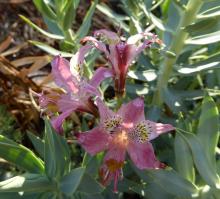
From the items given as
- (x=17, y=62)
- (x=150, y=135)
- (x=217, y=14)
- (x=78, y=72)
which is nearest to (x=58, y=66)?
(x=78, y=72)

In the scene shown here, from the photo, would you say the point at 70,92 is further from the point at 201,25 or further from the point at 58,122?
the point at 201,25

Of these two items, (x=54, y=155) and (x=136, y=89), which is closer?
(x=54, y=155)

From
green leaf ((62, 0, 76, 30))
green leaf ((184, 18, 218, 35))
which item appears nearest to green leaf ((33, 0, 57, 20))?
green leaf ((62, 0, 76, 30))

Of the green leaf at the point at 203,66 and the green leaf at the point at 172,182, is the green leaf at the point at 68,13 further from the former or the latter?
the green leaf at the point at 172,182

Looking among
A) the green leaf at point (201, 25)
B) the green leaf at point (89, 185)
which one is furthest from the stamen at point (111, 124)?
the green leaf at point (201, 25)

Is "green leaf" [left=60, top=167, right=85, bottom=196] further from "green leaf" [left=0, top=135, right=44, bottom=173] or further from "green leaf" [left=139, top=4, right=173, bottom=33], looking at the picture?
"green leaf" [left=139, top=4, right=173, bottom=33]

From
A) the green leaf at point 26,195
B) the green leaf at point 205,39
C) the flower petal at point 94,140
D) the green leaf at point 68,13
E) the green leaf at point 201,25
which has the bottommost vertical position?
the green leaf at point 26,195

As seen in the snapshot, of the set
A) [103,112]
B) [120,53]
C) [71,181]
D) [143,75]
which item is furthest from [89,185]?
[143,75]
